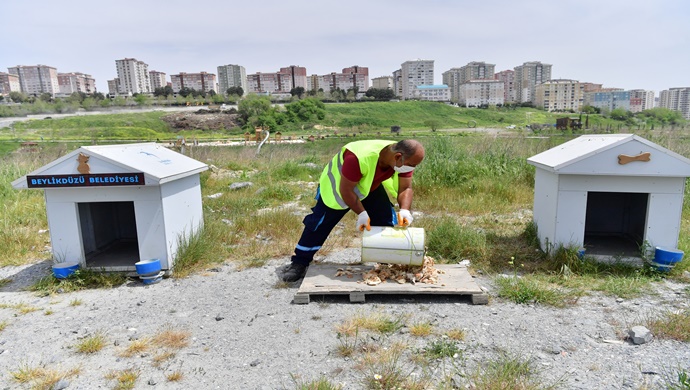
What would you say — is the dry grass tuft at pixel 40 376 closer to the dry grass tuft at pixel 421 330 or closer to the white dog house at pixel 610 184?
the dry grass tuft at pixel 421 330

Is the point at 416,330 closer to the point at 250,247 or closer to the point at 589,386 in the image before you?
the point at 589,386

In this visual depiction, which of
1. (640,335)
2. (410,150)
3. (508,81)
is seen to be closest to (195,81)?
(508,81)

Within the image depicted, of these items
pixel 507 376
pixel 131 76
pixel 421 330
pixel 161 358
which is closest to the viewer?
pixel 507 376

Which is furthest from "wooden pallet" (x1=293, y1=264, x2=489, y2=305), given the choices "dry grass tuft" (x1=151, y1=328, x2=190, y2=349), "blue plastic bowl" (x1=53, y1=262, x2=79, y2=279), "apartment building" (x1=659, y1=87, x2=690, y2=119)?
"apartment building" (x1=659, y1=87, x2=690, y2=119)

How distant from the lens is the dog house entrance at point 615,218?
514 centimetres

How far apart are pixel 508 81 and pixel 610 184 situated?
137 meters

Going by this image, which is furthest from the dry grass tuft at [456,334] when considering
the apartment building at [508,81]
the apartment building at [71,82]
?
the apartment building at [71,82]

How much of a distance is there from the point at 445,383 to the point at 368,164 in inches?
79.4

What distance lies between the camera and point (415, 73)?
12469cm

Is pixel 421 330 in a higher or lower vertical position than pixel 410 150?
lower

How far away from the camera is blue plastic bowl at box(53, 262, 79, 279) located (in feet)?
14.0

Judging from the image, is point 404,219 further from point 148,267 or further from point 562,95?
point 562,95

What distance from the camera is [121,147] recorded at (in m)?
4.61

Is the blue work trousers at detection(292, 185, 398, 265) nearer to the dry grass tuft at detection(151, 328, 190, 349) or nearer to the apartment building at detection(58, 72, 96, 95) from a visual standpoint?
the dry grass tuft at detection(151, 328, 190, 349)
